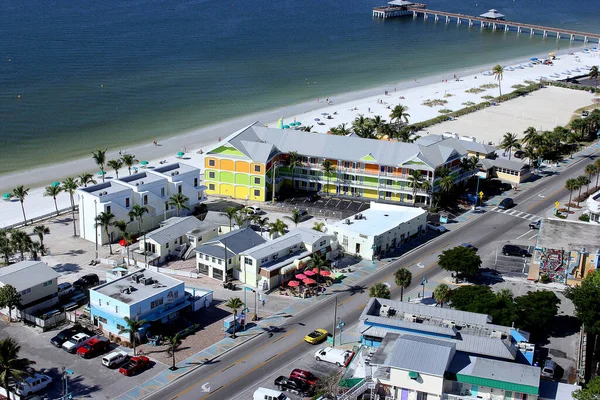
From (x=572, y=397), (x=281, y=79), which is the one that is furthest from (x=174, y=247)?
(x=281, y=79)

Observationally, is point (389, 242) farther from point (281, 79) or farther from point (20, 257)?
point (281, 79)

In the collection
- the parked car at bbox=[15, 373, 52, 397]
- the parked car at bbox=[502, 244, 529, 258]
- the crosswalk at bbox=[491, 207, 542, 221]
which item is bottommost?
the parked car at bbox=[15, 373, 52, 397]

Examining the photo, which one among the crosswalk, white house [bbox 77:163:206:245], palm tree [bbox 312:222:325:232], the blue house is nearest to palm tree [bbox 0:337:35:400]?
the blue house

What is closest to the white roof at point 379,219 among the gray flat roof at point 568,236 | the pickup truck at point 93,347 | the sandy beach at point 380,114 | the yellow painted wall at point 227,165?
the gray flat roof at point 568,236

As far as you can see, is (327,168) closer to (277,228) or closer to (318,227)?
(318,227)

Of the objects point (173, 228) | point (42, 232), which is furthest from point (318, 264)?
point (42, 232)

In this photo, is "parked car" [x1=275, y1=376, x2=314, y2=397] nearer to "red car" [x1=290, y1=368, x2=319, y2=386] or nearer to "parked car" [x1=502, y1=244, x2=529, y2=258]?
"red car" [x1=290, y1=368, x2=319, y2=386]
